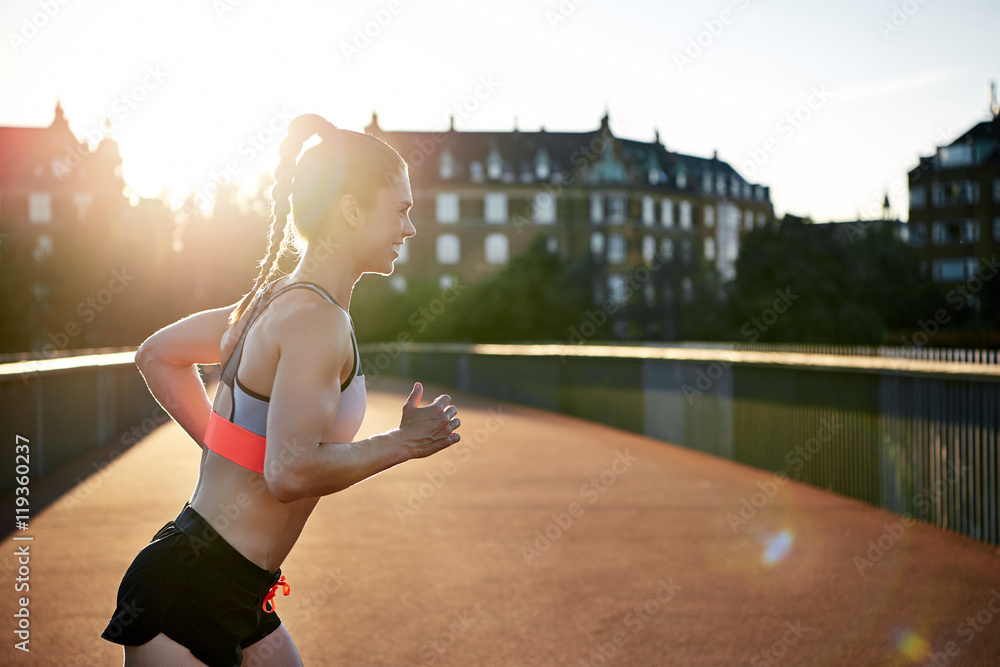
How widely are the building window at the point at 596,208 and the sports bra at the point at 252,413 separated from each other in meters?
78.9

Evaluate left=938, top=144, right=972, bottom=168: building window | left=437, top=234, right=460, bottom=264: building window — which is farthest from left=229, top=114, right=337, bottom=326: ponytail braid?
left=938, top=144, right=972, bottom=168: building window

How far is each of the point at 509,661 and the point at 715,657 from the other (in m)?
0.98

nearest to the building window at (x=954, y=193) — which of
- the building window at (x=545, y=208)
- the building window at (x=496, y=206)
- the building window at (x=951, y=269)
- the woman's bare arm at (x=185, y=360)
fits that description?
the building window at (x=951, y=269)

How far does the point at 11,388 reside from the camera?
9.91m

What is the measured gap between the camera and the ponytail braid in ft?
7.64

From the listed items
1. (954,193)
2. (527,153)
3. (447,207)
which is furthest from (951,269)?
(447,207)

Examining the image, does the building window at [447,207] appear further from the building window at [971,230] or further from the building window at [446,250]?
the building window at [971,230]

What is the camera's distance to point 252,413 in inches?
87.0

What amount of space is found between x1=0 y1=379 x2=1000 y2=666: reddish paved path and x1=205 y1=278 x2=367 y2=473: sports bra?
2.88 metres

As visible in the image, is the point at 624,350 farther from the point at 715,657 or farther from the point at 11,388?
the point at 715,657

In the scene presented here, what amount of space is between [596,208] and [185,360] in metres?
78.9

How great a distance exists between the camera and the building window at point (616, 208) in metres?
81.1

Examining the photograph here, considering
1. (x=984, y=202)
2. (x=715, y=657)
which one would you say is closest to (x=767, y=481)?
(x=715, y=657)

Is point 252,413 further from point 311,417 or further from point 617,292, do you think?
point 617,292
